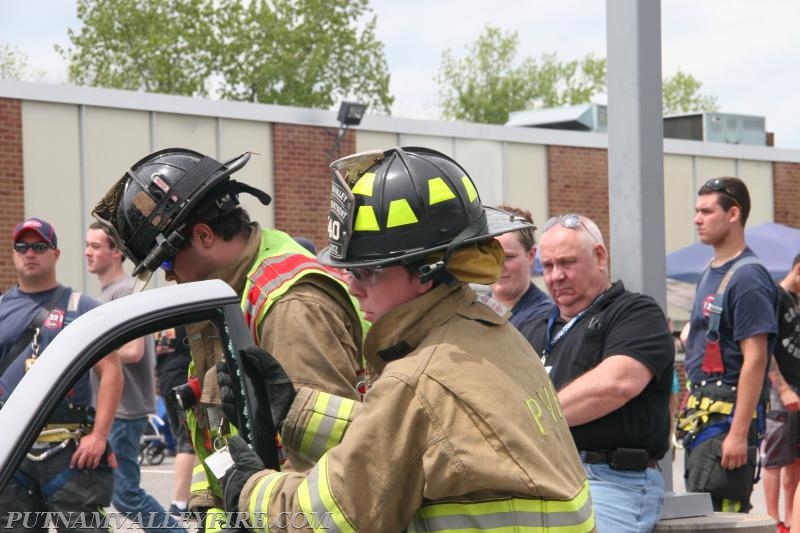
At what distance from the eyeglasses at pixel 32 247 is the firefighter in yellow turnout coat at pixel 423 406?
3.76 meters

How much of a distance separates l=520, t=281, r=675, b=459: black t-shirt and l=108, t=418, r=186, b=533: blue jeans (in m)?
3.48

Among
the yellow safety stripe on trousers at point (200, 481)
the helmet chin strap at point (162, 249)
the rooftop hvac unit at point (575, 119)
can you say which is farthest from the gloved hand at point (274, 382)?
the rooftop hvac unit at point (575, 119)

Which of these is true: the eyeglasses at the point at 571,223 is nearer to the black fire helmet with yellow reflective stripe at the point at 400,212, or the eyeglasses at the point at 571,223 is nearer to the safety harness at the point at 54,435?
the black fire helmet with yellow reflective stripe at the point at 400,212

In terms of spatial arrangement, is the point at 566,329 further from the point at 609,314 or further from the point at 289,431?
the point at 289,431

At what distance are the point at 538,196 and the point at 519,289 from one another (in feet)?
52.5

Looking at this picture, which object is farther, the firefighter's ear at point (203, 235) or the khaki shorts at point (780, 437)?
the khaki shorts at point (780, 437)

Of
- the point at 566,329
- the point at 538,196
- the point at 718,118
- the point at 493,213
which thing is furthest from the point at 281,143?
the point at 493,213

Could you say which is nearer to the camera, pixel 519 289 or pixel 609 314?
pixel 609 314

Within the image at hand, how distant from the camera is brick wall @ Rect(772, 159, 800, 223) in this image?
25.1m

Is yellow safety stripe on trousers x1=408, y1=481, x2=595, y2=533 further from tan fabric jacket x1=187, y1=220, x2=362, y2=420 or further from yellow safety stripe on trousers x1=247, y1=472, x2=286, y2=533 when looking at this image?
tan fabric jacket x1=187, y1=220, x2=362, y2=420

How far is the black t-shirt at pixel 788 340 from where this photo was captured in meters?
7.32

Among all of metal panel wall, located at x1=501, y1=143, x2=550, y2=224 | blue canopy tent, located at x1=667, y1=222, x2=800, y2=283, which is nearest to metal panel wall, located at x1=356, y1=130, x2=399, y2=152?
metal panel wall, located at x1=501, y1=143, x2=550, y2=224

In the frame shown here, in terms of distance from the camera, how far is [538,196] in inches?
849

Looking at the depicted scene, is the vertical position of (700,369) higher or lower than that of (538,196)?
lower
